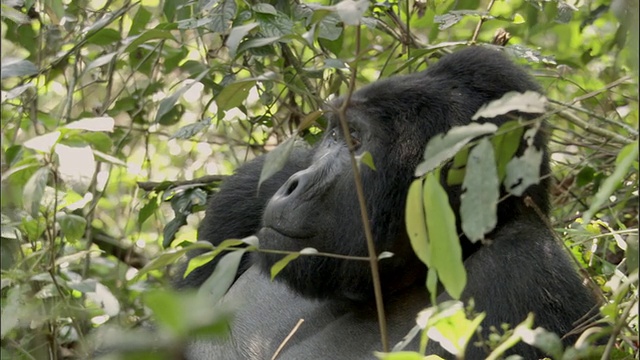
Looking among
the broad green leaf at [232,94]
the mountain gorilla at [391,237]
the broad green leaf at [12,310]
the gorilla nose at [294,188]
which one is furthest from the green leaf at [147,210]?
the broad green leaf at [232,94]

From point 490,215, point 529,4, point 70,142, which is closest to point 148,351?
point 490,215

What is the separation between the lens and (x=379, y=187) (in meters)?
2.69

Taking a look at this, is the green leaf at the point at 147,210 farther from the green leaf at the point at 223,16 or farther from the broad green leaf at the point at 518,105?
the broad green leaf at the point at 518,105

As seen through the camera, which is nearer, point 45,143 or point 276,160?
point 276,160

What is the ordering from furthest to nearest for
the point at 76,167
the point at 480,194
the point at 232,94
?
1. the point at 232,94
2. the point at 76,167
3. the point at 480,194

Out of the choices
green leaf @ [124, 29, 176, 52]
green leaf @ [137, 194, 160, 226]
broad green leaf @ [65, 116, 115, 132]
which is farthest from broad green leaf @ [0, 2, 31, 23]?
green leaf @ [137, 194, 160, 226]

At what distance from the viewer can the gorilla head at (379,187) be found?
2.66m

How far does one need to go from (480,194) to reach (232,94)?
0.84 m

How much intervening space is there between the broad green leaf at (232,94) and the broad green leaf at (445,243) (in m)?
0.74

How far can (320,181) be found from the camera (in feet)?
8.91

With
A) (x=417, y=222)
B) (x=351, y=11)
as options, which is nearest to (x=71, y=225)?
(x=351, y=11)

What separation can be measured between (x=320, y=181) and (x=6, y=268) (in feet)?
3.35

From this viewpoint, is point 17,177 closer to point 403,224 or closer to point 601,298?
point 403,224

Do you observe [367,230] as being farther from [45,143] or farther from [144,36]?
[144,36]
